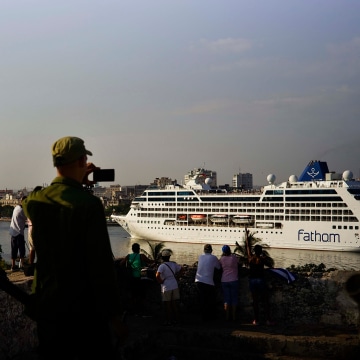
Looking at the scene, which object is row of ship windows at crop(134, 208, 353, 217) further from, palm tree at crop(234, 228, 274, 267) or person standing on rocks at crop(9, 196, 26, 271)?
person standing on rocks at crop(9, 196, 26, 271)

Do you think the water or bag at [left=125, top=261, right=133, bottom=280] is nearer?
bag at [left=125, top=261, right=133, bottom=280]

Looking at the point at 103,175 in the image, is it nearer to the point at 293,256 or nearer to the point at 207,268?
the point at 207,268

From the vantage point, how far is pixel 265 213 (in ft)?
148

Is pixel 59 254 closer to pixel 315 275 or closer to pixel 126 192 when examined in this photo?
pixel 315 275

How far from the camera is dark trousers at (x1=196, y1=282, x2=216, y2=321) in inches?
257

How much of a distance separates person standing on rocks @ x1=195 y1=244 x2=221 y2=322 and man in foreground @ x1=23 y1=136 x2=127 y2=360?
4458 mm

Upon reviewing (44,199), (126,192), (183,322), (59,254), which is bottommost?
(183,322)

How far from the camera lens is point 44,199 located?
7.10 feet

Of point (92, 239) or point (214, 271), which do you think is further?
point (214, 271)

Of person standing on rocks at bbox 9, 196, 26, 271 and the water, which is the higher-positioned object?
person standing on rocks at bbox 9, 196, 26, 271

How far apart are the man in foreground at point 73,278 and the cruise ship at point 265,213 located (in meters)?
41.3

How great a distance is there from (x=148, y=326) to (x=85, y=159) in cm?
405

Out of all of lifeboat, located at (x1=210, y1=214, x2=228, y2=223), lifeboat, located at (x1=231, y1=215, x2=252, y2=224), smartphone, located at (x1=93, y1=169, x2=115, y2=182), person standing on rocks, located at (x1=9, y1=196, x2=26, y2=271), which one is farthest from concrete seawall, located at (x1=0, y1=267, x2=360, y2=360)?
lifeboat, located at (x1=210, y1=214, x2=228, y2=223)

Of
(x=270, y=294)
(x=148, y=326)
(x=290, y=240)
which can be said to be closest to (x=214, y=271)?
(x=270, y=294)
